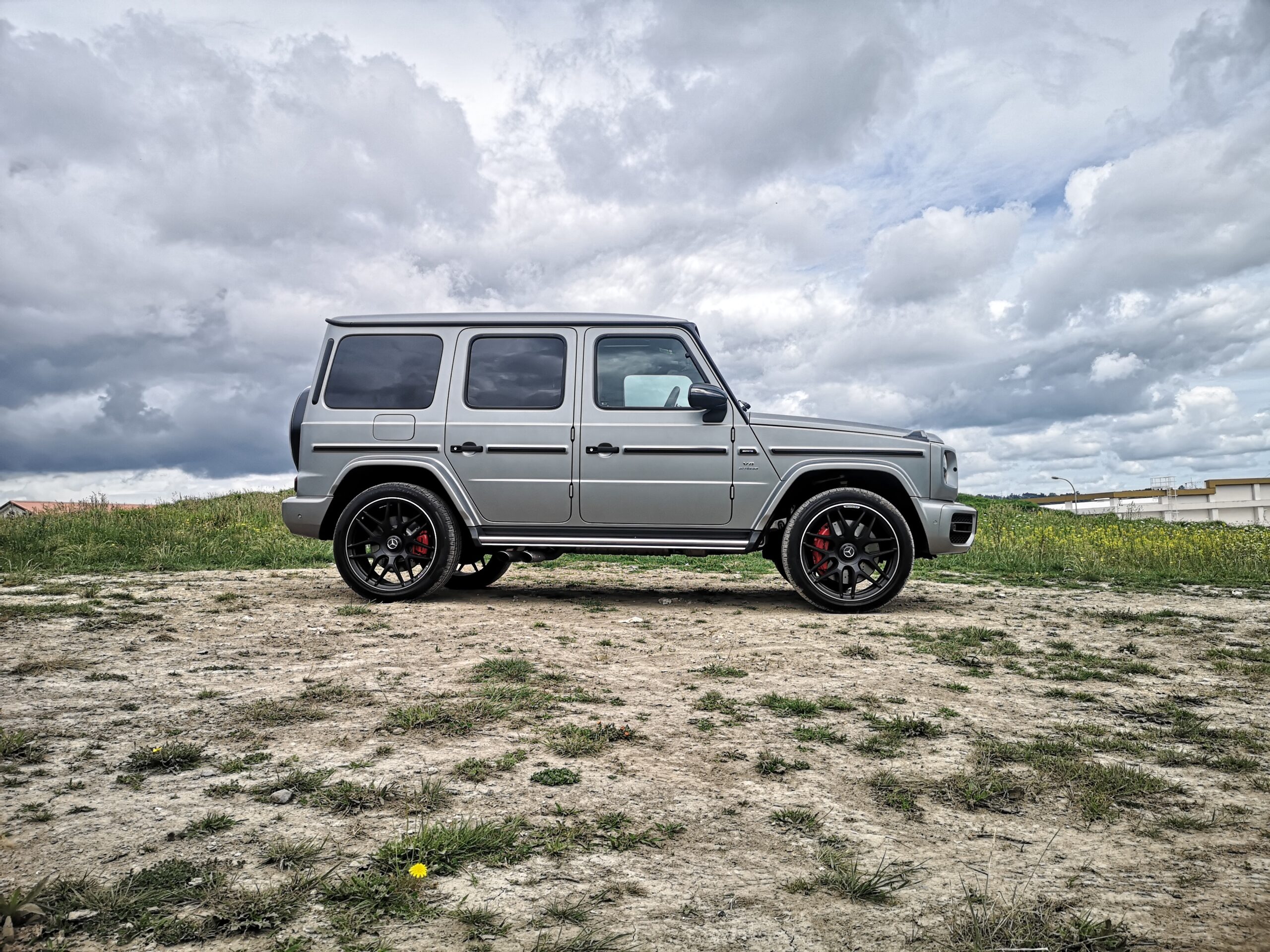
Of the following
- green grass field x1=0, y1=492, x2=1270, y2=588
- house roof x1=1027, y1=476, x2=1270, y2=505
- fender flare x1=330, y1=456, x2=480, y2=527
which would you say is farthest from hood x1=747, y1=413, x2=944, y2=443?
house roof x1=1027, y1=476, x2=1270, y2=505

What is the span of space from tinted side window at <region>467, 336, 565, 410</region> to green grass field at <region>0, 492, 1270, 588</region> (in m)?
4.08

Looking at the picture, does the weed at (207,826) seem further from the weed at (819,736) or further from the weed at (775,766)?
the weed at (819,736)

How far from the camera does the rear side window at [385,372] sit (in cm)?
716

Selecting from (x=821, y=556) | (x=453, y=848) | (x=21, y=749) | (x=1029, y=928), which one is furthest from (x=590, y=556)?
(x=1029, y=928)

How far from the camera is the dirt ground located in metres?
2.24

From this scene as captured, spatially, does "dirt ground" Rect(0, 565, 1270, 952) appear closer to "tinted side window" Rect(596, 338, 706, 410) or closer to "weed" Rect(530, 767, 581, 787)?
"weed" Rect(530, 767, 581, 787)

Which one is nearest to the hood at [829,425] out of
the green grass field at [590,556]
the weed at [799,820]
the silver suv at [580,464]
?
the silver suv at [580,464]

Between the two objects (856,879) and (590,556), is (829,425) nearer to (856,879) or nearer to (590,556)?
(856,879)

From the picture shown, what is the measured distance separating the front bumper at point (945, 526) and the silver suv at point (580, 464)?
0.01m

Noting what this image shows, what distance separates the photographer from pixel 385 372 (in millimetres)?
7223

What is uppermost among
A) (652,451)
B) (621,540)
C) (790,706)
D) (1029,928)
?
(652,451)

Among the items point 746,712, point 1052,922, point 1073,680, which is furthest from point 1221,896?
point 1073,680

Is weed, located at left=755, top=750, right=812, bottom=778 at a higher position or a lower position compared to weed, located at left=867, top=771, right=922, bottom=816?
higher

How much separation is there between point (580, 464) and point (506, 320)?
1404mm
